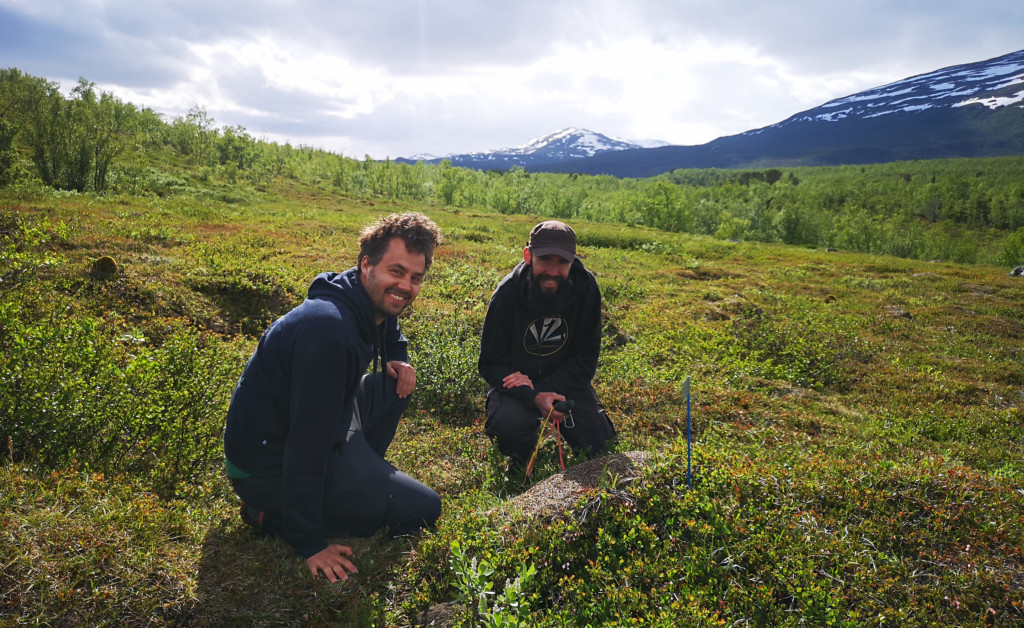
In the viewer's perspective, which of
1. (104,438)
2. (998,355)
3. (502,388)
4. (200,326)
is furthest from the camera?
(998,355)

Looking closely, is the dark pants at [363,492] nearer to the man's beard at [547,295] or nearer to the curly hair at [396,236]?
the curly hair at [396,236]

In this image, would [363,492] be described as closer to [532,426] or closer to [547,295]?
[532,426]

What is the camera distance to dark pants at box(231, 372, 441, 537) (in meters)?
3.59

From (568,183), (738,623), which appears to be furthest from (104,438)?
(568,183)

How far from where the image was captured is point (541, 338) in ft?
18.2

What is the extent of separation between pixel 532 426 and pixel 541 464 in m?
0.42

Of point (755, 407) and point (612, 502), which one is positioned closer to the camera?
point (612, 502)

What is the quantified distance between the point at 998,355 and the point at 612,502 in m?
12.4

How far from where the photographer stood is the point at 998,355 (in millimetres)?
11000

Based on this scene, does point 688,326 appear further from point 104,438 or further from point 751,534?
point 104,438

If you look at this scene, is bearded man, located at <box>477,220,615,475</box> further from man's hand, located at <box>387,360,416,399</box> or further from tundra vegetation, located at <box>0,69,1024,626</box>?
man's hand, located at <box>387,360,416,399</box>

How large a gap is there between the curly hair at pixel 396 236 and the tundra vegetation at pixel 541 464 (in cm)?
209

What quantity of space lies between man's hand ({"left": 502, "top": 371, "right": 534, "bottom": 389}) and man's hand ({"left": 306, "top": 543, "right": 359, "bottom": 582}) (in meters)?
2.26

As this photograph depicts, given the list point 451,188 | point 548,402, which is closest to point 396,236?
point 548,402
